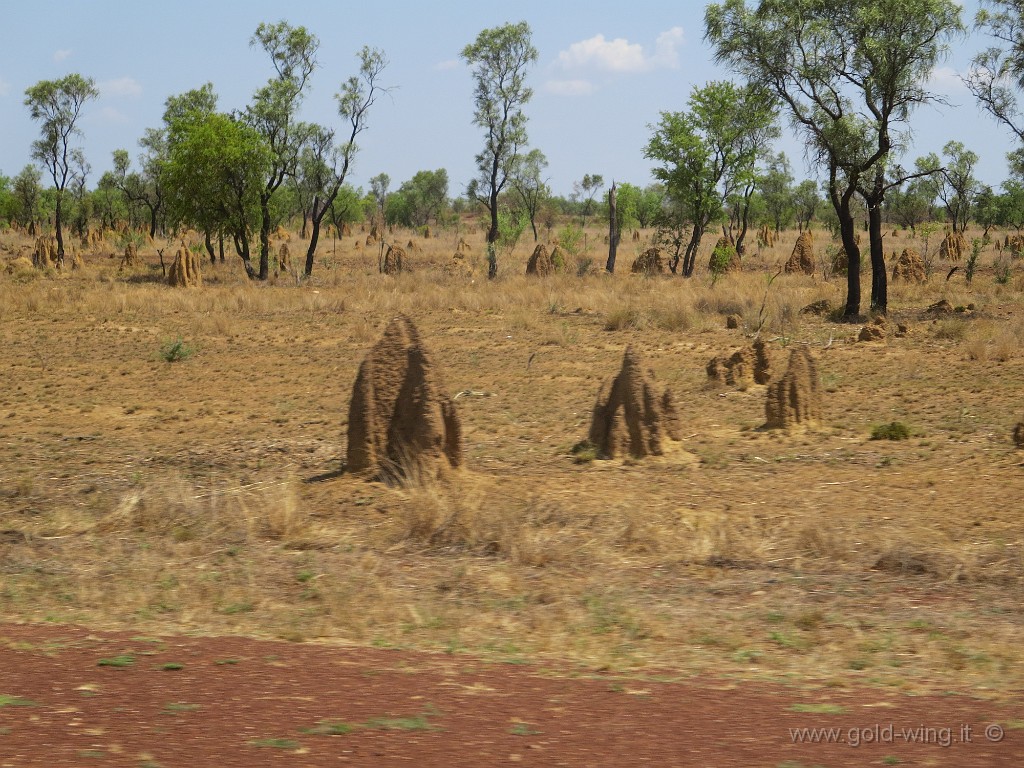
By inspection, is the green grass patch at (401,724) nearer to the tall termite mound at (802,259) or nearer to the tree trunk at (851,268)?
the tree trunk at (851,268)

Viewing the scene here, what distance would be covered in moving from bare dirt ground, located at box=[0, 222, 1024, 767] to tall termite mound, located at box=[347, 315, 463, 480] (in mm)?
268

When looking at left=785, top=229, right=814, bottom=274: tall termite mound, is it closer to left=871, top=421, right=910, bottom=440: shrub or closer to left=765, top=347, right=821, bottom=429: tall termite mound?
left=765, top=347, right=821, bottom=429: tall termite mound

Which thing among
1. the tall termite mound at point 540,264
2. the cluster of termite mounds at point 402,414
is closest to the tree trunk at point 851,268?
the tall termite mound at point 540,264

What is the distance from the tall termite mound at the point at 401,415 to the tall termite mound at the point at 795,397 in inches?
168

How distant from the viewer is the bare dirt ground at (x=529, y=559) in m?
4.58

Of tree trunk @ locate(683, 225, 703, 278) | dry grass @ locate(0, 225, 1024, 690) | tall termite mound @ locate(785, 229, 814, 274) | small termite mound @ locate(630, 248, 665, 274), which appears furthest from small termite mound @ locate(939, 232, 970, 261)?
dry grass @ locate(0, 225, 1024, 690)

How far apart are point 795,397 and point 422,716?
8591mm

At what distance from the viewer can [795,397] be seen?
1217 centimetres

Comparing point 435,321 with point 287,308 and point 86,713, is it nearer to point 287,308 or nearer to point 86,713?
point 287,308

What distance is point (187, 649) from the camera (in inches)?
217

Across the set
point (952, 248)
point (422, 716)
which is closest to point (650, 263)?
point (952, 248)

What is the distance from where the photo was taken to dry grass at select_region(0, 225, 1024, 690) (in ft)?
20.6

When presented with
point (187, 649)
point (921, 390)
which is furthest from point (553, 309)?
point (187, 649)

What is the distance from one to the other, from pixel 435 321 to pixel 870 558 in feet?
54.2
